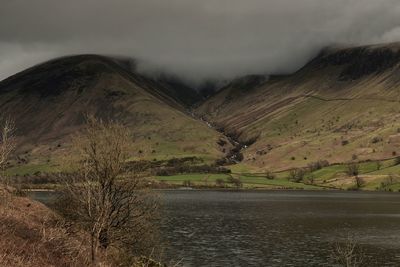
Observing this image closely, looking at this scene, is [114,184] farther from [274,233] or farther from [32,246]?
[274,233]

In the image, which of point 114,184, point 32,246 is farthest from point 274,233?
point 32,246

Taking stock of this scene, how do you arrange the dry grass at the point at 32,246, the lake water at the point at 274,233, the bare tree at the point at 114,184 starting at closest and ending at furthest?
the dry grass at the point at 32,246, the bare tree at the point at 114,184, the lake water at the point at 274,233

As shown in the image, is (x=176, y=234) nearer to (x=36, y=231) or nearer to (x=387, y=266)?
(x=387, y=266)

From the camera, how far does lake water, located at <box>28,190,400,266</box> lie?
286 ft

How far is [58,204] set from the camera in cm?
6244

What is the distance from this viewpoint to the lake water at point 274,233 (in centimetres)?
8712

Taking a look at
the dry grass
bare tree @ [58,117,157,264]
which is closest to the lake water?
bare tree @ [58,117,157,264]

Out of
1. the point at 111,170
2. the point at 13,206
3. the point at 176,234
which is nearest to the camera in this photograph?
the point at 13,206

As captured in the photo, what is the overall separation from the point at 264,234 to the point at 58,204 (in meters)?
64.8

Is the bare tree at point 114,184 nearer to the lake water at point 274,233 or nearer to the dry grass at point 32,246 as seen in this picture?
the dry grass at point 32,246

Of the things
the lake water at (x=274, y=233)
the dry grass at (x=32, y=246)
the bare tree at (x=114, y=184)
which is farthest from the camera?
the lake water at (x=274, y=233)

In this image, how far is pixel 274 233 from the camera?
119 m

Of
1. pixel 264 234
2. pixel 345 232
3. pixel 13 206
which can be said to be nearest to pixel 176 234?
pixel 264 234

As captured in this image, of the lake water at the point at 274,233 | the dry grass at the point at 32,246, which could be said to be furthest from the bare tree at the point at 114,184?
the lake water at the point at 274,233
